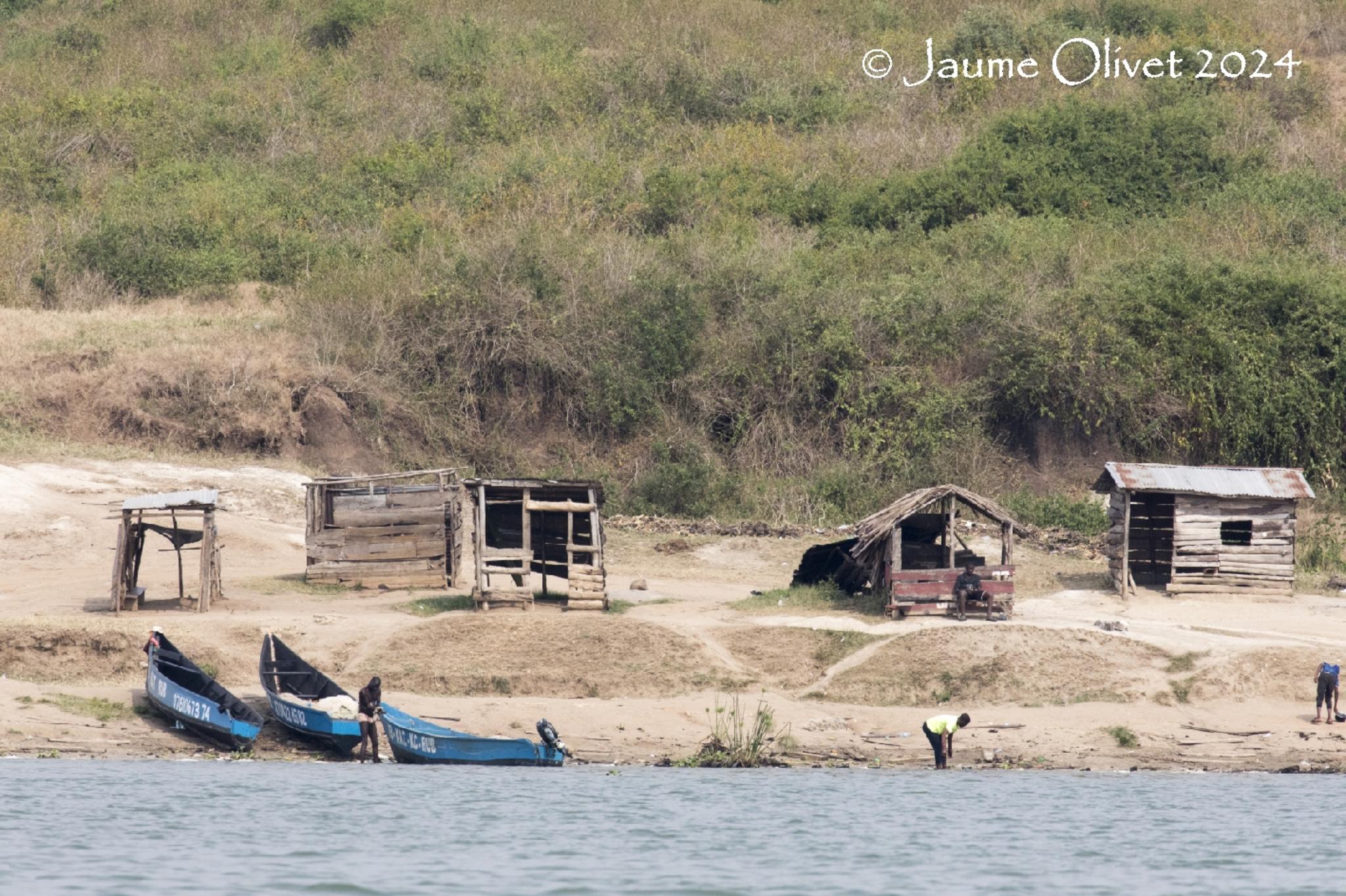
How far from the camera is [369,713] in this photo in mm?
22203

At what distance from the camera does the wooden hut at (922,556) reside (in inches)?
1064

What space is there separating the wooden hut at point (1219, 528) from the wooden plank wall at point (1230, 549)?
11mm

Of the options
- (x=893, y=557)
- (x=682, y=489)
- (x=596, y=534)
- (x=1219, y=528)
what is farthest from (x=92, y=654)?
(x=1219, y=528)

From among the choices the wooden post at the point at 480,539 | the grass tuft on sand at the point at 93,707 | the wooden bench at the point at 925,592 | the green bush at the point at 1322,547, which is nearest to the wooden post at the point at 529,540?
the wooden post at the point at 480,539

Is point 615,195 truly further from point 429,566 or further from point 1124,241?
point 429,566

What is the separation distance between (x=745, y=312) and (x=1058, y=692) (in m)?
16.6

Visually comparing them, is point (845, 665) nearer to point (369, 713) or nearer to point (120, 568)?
point (369, 713)

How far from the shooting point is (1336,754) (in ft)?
73.9

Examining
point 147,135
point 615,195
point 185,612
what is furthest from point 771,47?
point 185,612

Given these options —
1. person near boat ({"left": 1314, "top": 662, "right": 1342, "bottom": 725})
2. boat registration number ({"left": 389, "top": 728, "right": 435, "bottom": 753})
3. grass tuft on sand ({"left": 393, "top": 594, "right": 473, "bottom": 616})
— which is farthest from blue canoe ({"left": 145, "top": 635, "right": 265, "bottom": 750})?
person near boat ({"left": 1314, "top": 662, "right": 1342, "bottom": 725})

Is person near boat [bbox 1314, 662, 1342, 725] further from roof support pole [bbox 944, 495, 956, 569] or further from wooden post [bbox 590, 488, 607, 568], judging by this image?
wooden post [bbox 590, 488, 607, 568]

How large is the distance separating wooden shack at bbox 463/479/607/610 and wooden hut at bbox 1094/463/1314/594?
8.46 meters

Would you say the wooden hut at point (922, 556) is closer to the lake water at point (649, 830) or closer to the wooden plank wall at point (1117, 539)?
the wooden plank wall at point (1117, 539)

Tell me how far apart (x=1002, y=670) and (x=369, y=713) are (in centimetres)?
861
